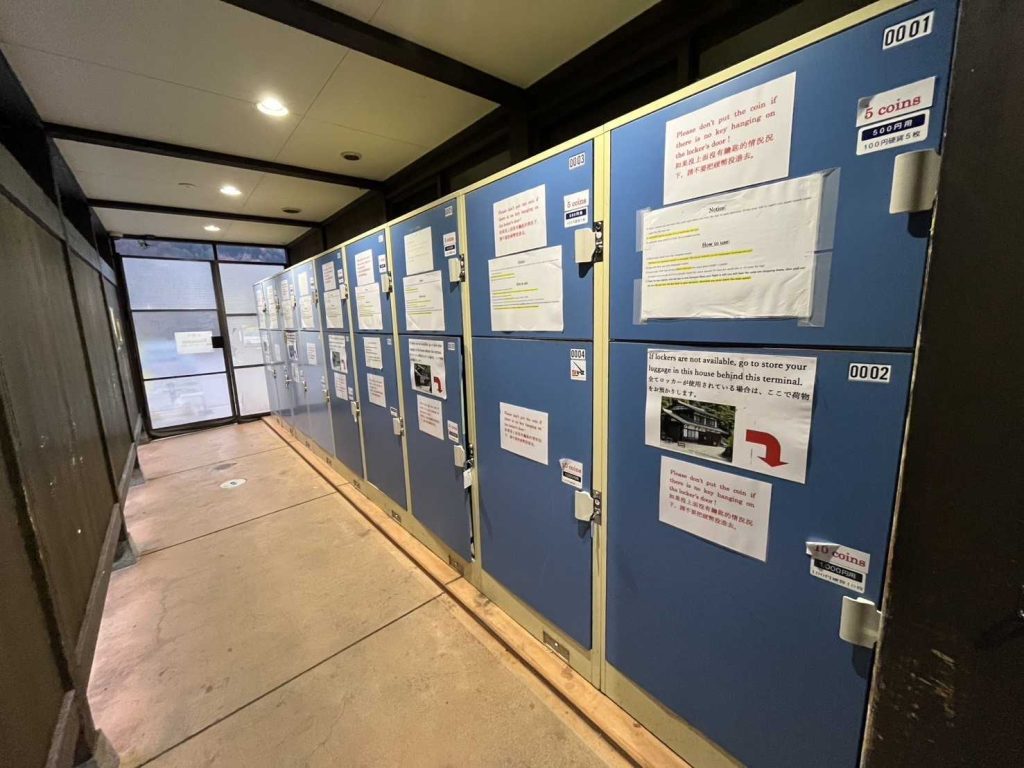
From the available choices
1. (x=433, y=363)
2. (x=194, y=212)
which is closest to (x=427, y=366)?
(x=433, y=363)

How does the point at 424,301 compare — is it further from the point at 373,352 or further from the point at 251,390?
the point at 251,390

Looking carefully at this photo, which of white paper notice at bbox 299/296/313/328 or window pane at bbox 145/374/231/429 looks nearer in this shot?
white paper notice at bbox 299/296/313/328

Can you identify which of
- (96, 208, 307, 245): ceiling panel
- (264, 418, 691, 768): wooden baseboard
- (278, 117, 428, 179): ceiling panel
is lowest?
(264, 418, 691, 768): wooden baseboard

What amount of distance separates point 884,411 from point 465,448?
63.2 inches

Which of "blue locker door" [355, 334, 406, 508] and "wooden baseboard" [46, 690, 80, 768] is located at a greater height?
"blue locker door" [355, 334, 406, 508]

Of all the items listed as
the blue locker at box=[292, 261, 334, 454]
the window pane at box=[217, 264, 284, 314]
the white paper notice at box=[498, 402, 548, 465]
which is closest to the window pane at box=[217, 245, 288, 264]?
the window pane at box=[217, 264, 284, 314]

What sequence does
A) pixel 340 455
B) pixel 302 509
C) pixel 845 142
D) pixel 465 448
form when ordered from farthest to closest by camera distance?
pixel 340 455 < pixel 302 509 < pixel 465 448 < pixel 845 142

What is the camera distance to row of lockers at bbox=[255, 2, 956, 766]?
78 cm

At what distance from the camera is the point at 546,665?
169cm

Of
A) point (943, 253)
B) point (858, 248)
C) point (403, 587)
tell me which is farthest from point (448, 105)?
point (403, 587)

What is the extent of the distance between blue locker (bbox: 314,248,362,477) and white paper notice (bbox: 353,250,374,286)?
0.84 feet

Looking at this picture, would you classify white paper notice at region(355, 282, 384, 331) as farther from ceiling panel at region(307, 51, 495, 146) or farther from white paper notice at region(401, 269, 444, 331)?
ceiling panel at region(307, 51, 495, 146)

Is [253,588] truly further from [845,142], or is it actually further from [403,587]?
[845,142]

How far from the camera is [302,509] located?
10.8ft
